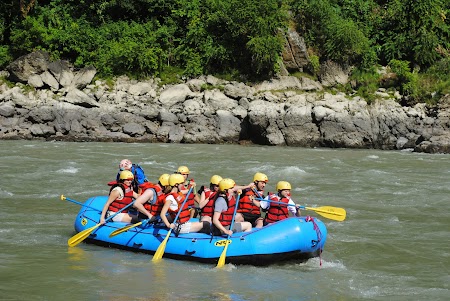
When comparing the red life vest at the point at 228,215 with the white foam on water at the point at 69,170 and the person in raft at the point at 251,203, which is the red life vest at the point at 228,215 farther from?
the white foam on water at the point at 69,170

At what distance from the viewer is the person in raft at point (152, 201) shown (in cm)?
805

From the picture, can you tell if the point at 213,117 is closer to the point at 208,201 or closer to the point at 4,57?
the point at 4,57

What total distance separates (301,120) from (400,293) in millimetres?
14563

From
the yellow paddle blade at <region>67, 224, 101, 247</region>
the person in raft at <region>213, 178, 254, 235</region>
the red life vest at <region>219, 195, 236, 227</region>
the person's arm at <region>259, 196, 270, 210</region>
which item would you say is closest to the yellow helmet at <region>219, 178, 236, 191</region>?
the person in raft at <region>213, 178, 254, 235</region>

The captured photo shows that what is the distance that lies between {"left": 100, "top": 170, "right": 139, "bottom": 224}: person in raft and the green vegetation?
51.0 ft

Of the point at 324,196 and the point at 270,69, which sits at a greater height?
the point at 270,69

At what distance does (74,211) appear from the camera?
35.1ft

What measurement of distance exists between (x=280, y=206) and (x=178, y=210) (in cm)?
120

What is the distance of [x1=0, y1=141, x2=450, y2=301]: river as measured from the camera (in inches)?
258

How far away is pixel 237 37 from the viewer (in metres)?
24.3

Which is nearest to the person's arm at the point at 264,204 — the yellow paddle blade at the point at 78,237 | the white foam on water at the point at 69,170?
the yellow paddle blade at the point at 78,237

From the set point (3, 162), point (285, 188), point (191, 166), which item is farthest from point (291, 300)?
point (3, 162)

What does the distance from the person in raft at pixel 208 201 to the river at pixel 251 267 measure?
68cm

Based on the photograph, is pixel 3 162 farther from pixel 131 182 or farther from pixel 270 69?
pixel 270 69
